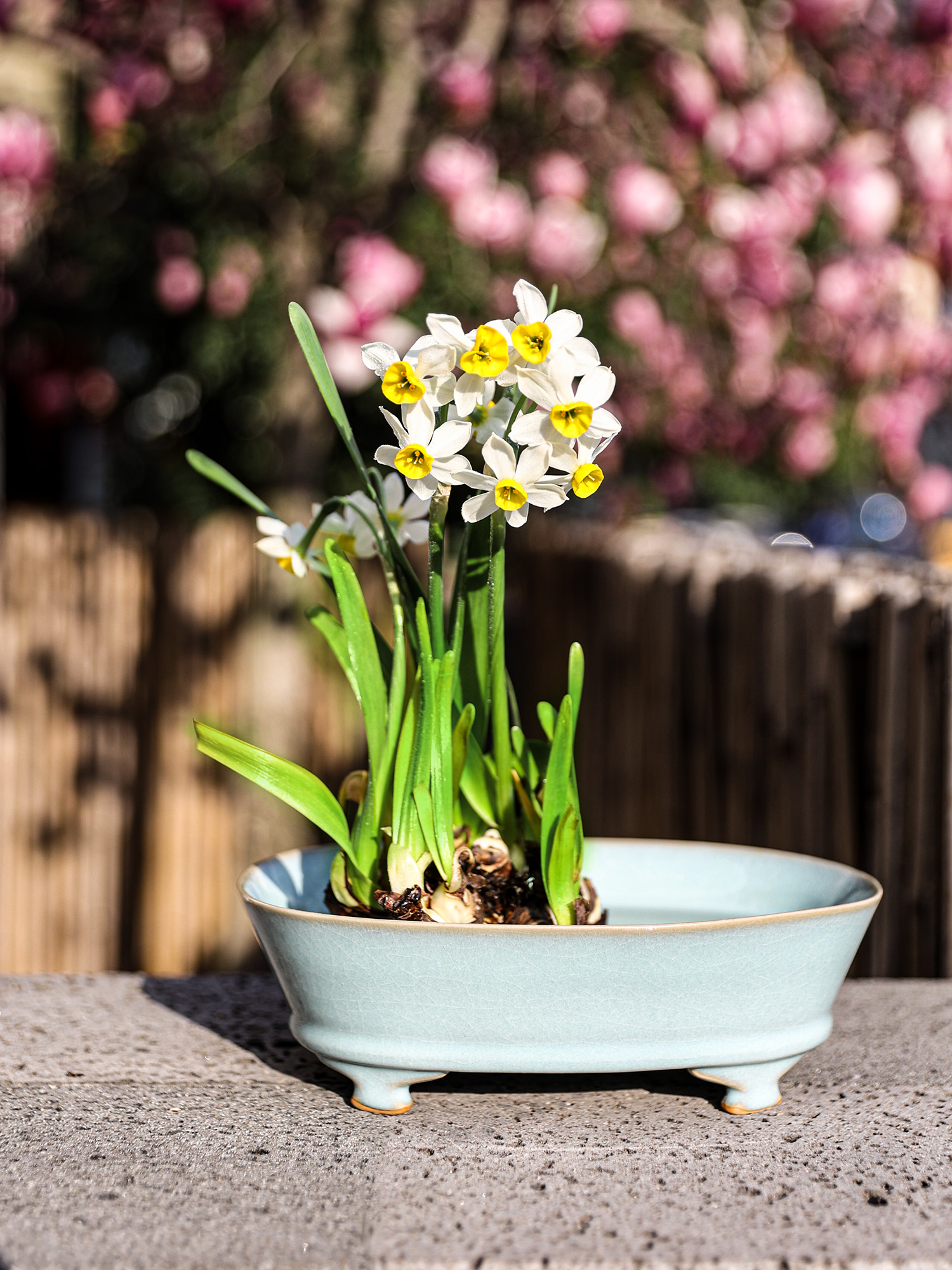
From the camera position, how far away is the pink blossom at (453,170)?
332 centimetres

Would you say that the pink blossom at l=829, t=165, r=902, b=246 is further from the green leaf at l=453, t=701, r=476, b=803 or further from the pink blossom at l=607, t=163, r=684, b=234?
the green leaf at l=453, t=701, r=476, b=803

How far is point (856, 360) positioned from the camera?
4730mm

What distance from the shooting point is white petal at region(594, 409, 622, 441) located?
105cm

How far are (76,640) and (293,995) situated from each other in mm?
3107

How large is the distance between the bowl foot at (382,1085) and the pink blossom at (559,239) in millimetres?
2882

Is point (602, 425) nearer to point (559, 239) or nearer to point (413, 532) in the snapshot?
point (413, 532)

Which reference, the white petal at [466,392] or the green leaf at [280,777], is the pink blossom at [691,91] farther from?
the green leaf at [280,777]

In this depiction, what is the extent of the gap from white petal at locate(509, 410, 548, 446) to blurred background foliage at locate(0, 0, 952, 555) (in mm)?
2003

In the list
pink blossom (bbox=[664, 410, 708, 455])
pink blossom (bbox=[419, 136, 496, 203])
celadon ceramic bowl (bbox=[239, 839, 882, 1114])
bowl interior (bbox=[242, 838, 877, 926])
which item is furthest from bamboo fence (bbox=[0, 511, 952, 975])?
celadon ceramic bowl (bbox=[239, 839, 882, 1114])

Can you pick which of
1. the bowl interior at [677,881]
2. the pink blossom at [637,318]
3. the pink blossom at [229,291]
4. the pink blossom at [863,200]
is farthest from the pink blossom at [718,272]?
the bowl interior at [677,881]

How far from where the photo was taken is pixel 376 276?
324 centimetres

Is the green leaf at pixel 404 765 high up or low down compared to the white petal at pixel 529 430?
down

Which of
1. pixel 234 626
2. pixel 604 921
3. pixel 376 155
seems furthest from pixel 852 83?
pixel 604 921

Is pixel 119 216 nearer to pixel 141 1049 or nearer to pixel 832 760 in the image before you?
pixel 832 760
